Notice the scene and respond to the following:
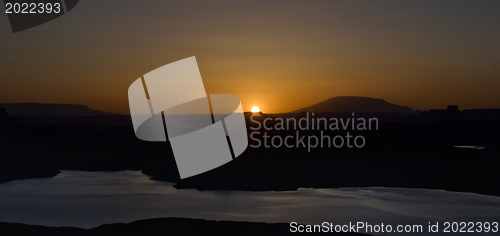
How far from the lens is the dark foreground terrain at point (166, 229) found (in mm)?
24484

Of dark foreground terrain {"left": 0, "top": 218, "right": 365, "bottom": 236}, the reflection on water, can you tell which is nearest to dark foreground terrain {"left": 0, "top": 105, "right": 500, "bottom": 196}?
the reflection on water

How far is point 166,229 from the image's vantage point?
25281 millimetres

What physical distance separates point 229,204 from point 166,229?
385 inches

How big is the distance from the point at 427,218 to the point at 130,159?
153ft

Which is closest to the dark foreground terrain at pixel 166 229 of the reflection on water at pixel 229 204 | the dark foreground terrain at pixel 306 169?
the reflection on water at pixel 229 204

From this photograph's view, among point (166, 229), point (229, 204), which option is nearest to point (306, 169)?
point (229, 204)

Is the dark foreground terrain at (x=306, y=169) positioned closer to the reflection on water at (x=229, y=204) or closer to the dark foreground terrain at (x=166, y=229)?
the reflection on water at (x=229, y=204)

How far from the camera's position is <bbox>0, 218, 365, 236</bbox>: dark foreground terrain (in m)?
24.5

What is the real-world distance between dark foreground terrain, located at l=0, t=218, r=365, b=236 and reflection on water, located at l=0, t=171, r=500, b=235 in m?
2.42

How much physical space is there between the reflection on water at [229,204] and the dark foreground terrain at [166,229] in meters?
2.42

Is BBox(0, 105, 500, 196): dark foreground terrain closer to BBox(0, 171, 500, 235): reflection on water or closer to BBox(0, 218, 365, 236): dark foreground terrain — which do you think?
BBox(0, 171, 500, 235): reflection on water

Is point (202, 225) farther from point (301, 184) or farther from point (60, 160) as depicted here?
point (60, 160)

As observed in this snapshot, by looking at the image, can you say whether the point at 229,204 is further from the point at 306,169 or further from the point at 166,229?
the point at 306,169

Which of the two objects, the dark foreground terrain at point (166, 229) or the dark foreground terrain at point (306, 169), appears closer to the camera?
the dark foreground terrain at point (166, 229)
